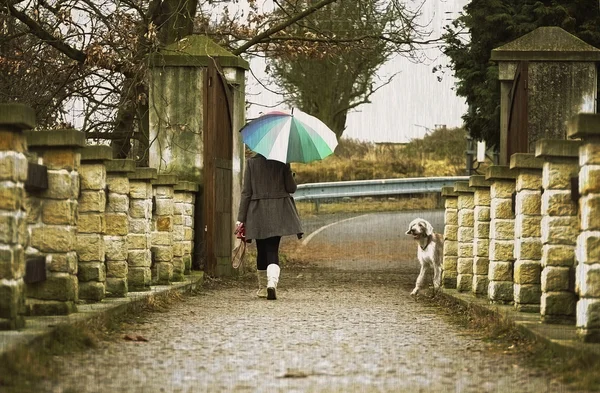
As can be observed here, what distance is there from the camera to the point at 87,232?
9422 mm

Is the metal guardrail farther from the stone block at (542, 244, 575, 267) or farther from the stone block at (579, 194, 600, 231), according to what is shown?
the stone block at (579, 194, 600, 231)

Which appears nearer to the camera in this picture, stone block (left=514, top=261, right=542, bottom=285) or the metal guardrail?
stone block (left=514, top=261, right=542, bottom=285)

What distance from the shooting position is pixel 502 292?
10.6m

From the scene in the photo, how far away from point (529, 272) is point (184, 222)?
619 cm

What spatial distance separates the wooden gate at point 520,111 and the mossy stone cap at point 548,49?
1.60ft

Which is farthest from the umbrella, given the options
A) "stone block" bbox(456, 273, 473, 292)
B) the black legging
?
"stone block" bbox(456, 273, 473, 292)

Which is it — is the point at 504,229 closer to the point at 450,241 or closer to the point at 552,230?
the point at 552,230

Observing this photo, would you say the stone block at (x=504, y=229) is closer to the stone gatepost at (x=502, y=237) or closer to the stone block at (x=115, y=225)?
the stone gatepost at (x=502, y=237)

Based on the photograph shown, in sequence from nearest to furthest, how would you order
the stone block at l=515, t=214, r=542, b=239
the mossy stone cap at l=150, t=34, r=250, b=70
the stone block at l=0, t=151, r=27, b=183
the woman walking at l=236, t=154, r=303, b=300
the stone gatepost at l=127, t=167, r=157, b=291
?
the stone block at l=0, t=151, r=27, b=183
the stone block at l=515, t=214, r=542, b=239
the stone gatepost at l=127, t=167, r=157, b=291
the woman walking at l=236, t=154, r=303, b=300
the mossy stone cap at l=150, t=34, r=250, b=70

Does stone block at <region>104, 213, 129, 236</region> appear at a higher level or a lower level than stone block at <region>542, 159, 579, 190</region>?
lower

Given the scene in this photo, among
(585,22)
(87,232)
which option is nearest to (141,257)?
(87,232)

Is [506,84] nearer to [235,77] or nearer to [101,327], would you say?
[235,77]

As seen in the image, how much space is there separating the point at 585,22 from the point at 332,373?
1404 centimetres

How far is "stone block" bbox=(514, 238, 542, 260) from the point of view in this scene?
372 inches
